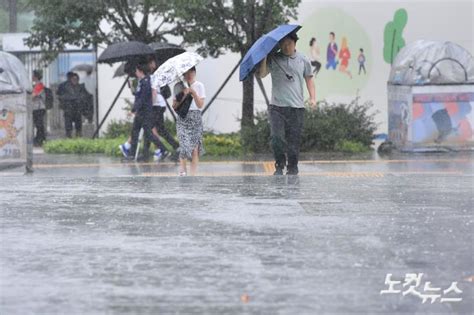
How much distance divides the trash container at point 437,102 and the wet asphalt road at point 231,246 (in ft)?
29.8

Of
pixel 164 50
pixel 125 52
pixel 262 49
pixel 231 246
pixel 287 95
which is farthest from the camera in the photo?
pixel 164 50

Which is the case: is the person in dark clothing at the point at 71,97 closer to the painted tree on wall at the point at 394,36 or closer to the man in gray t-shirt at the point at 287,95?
the painted tree on wall at the point at 394,36

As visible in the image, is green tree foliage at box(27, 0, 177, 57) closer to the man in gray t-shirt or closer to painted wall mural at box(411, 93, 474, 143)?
painted wall mural at box(411, 93, 474, 143)

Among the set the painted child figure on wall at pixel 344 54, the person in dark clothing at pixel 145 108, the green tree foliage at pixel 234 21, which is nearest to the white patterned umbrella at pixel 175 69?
the person in dark clothing at pixel 145 108

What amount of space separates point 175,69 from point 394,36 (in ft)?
36.9

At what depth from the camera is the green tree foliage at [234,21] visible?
68.8ft

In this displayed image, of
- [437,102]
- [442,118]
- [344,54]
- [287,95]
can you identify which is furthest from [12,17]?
[287,95]

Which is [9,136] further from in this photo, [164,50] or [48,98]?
[48,98]

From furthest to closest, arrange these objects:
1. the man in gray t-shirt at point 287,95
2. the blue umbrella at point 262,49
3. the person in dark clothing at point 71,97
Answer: the person in dark clothing at point 71,97
the man in gray t-shirt at point 287,95
the blue umbrella at point 262,49

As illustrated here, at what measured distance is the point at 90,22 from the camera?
898 inches

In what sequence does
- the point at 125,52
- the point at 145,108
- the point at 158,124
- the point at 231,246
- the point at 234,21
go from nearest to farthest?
the point at 231,246 < the point at 145,108 < the point at 158,124 < the point at 125,52 < the point at 234,21

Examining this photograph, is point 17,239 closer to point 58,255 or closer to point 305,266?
point 58,255

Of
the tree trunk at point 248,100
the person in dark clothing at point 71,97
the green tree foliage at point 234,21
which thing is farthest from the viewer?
the person in dark clothing at point 71,97

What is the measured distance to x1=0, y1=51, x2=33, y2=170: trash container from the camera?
1716 cm
